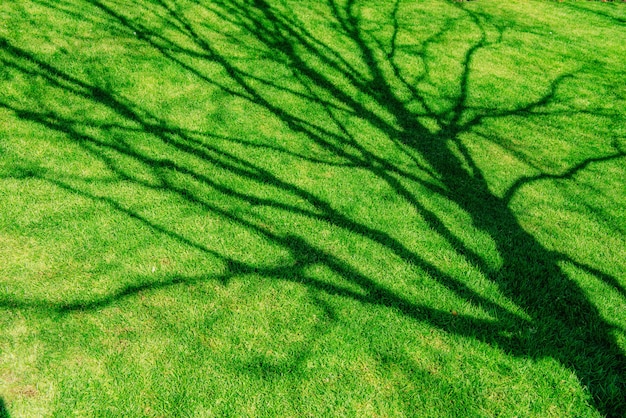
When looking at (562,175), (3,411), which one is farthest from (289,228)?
(562,175)

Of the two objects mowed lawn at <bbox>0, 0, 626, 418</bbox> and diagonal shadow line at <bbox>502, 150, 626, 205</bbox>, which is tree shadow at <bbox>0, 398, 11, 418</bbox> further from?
diagonal shadow line at <bbox>502, 150, 626, 205</bbox>

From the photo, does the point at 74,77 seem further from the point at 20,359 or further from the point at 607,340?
the point at 607,340

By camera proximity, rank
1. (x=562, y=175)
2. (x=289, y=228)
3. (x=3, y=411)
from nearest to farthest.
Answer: (x=3, y=411) < (x=289, y=228) < (x=562, y=175)

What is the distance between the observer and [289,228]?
4301 millimetres

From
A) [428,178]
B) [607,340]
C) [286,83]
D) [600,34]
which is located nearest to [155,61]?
[286,83]

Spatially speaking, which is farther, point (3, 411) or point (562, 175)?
point (562, 175)

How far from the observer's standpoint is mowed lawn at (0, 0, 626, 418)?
3129 mm

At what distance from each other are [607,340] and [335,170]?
2.92 metres

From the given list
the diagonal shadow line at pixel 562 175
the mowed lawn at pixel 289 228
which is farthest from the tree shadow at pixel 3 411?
the diagonal shadow line at pixel 562 175

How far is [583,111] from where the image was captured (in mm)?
7176

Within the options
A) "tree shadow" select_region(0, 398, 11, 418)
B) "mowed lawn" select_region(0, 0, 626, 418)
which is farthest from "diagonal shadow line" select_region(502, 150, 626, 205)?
"tree shadow" select_region(0, 398, 11, 418)

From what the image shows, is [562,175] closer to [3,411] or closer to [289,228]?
[289,228]

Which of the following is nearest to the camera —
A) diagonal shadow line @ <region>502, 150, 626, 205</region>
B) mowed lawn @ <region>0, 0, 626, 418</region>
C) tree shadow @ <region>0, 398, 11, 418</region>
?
tree shadow @ <region>0, 398, 11, 418</region>

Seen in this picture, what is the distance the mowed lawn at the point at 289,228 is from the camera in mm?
3129
